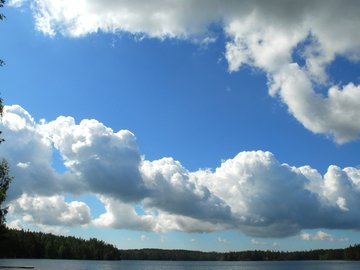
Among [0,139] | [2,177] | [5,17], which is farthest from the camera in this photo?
[2,177]

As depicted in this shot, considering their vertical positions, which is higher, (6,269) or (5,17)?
(5,17)

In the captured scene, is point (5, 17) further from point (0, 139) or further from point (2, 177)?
point (2, 177)

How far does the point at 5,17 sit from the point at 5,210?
137 ft

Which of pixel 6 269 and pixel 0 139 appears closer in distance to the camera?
pixel 0 139

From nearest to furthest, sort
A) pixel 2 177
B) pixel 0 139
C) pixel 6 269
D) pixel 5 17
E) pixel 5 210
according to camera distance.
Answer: pixel 5 17
pixel 0 139
pixel 5 210
pixel 2 177
pixel 6 269

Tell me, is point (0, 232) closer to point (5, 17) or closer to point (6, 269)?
point (5, 17)

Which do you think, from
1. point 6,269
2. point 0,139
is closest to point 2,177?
point 0,139

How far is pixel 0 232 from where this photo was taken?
63.3 m

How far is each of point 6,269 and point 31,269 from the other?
7.73 metres

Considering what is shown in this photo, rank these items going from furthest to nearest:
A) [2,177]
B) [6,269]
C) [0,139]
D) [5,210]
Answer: [6,269] < [2,177] < [5,210] < [0,139]

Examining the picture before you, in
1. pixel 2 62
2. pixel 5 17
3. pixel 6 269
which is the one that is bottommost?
pixel 6 269

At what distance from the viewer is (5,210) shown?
2249 inches

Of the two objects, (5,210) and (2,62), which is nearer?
(2,62)

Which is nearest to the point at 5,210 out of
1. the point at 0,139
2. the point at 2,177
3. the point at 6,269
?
the point at 2,177
